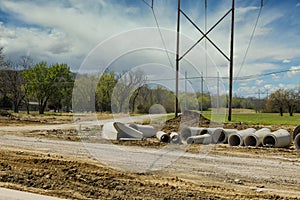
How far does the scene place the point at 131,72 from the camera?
36.0 feet

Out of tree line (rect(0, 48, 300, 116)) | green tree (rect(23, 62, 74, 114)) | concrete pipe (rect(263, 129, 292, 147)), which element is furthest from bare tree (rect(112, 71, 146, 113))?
green tree (rect(23, 62, 74, 114))

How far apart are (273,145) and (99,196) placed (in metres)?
9.89

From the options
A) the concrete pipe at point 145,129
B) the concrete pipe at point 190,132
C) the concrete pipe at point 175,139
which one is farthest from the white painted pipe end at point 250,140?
the concrete pipe at point 145,129

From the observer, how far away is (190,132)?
15.7m

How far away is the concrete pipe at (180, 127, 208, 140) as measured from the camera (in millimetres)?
15599

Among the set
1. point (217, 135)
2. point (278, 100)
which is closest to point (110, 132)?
point (217, 135)

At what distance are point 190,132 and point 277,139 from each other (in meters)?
3.67

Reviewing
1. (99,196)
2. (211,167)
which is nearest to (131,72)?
(211,167)

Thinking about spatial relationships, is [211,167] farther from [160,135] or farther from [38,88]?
[38,88]

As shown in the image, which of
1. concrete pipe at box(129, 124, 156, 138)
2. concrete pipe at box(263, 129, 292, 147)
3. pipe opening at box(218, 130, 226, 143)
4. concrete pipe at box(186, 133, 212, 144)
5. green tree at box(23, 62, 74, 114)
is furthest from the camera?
green tree at box(23, 62, 74, 114)

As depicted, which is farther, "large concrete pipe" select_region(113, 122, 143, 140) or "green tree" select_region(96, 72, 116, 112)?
"large concrete pipe" select_region(113, 122, 143, 140)

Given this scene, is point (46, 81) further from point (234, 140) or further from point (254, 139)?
point (254, 139)

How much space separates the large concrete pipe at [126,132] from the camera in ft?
52.7

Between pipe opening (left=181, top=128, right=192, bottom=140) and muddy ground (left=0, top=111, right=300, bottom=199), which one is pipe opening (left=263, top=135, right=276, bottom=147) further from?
muddy ground (left=0, top=111, right=300, bottom=199)
